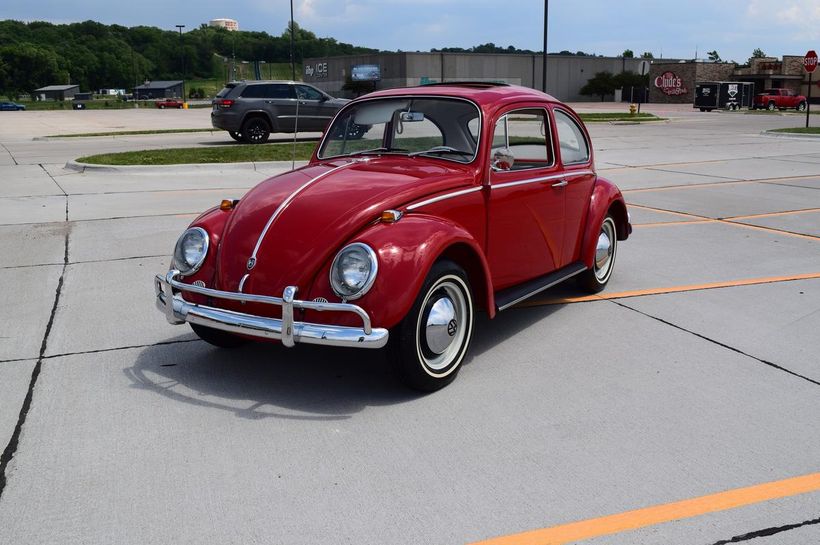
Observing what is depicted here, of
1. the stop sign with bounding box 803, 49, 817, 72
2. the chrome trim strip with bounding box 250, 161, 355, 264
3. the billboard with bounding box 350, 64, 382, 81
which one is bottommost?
the chrome trim strip with bounding box 250, 161, 355, 264

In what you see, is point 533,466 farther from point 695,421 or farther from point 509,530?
point 695,421

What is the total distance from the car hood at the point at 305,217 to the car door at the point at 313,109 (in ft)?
59.6

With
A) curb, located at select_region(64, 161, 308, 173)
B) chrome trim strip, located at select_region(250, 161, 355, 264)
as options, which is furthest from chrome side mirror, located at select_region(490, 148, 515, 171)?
curb, located at select_region(64, 161, 308, 173)

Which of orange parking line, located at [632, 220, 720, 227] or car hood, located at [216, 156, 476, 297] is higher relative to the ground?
car hood, located at [216, 156, 476, 297]

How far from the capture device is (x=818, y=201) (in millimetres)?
11500

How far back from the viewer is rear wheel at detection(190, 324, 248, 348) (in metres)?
5.00

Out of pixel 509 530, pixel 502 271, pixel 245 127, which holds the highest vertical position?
pixel 245 127

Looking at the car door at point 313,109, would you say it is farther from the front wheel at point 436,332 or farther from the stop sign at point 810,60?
the front wheel at point 436,332

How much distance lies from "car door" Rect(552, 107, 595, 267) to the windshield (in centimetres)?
106

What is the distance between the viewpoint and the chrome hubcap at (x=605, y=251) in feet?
21.5

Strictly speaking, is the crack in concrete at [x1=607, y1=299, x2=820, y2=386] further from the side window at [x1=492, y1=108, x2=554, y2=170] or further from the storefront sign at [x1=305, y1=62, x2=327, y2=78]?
the storefront sign at [x1=305, y1=62, x2=327, y2=78]

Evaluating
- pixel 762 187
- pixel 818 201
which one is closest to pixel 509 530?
pixel 818 201

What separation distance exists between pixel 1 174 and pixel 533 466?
49.4 feet

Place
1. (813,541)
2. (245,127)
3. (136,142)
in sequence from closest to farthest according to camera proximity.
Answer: (813,541)
(245,127)
(136,142)
